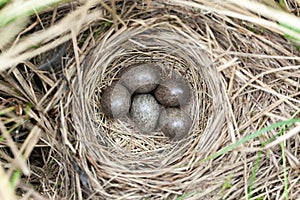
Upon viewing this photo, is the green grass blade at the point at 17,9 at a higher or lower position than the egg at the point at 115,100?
lower

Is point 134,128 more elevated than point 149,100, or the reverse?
point 149,100

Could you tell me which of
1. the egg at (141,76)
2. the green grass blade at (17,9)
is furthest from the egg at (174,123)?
the green grass blade at (17,9)


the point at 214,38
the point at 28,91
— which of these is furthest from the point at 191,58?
the point at 28,91

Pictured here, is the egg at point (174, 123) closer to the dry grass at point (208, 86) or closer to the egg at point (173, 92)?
the egg at point (173, 92)

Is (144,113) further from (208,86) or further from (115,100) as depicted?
(208,86)

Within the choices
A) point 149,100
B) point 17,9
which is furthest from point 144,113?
point 17,9

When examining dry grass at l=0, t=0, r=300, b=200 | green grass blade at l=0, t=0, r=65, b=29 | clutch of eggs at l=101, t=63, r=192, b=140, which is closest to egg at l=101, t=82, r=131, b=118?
clutch of eggs at l=101, t=63, r=192, b=140
